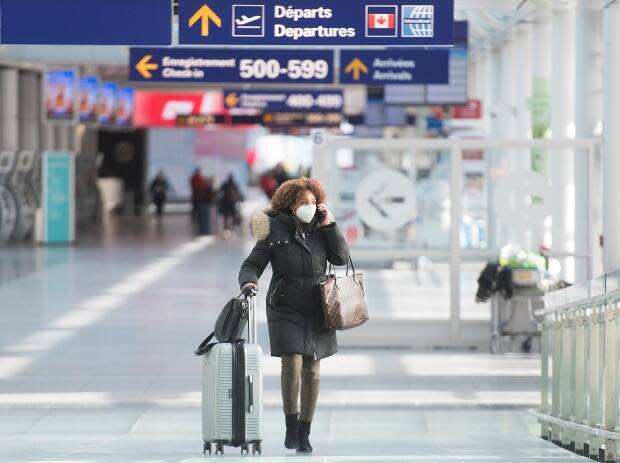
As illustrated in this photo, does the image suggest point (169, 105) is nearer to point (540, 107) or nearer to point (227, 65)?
point (540, 107)

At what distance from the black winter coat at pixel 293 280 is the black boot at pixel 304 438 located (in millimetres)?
460

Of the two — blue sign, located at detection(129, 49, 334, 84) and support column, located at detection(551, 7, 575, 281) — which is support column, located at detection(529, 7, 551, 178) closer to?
support column, located at detection(551, 7, 575, 281)

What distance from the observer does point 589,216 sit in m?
15.4

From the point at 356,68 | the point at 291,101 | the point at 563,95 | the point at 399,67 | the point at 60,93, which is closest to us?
the point at 399,67

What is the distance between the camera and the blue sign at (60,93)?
31.7 m

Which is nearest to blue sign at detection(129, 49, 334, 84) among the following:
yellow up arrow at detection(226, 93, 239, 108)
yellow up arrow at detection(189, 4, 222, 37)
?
yellow up arrow at detection(189, 4, 222, 37)

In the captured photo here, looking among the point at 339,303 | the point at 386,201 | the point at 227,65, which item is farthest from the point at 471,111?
the point at 339,303

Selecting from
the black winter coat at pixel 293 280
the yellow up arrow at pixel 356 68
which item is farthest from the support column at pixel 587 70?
the black winter coat at pixel 293 280

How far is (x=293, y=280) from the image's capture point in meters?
8.92

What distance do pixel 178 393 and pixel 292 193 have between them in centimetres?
392

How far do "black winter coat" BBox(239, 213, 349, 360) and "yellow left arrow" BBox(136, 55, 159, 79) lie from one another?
9381 millimetres

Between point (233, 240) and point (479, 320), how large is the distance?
65.8ft

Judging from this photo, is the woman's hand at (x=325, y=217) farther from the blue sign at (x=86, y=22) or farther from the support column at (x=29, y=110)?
the support column at (x=29, y=110)

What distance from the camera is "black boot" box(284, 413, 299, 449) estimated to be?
913 centimetres
